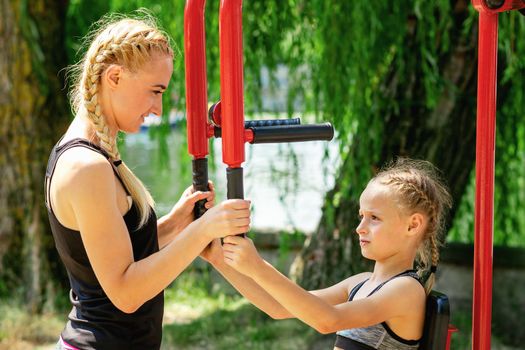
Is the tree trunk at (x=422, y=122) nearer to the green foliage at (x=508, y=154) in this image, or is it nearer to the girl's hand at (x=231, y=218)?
the green foliage at (x=508, y=154)

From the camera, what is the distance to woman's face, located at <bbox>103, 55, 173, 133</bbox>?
1802mm

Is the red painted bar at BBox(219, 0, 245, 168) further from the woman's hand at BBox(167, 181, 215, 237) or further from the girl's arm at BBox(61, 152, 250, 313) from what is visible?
the woman's hand at BBox(167, 181, 215, 237)

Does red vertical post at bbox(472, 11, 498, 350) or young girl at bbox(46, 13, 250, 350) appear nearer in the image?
young girl at bbox(46, 13, 250, 350)

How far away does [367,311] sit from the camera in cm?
180

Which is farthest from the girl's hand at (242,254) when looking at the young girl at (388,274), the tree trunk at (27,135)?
the tree trunk at (27,135)

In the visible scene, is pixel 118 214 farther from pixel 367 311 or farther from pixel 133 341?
pixel 367 311

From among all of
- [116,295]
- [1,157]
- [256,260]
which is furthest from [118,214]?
[1,157]

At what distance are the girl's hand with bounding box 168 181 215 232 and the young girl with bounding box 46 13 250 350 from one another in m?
0.11

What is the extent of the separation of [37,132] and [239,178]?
2995 mm

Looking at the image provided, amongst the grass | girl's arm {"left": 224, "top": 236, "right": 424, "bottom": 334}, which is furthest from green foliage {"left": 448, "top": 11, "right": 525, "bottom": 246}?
girl's arm {"left": 224, "top": 236, "right": 424, "bottom": 334}

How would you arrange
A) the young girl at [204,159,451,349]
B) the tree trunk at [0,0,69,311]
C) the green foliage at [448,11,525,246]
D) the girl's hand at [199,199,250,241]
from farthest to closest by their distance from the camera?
the tree trunk at [0,0,69,311] → the green foliage at [448,11,525,246] → the young girl at [204,159,451,349] → the girl's hand at [199,199,250,241]

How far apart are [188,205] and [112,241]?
0.33 meters

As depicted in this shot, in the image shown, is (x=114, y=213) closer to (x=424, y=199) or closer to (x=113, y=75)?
(x=113, y=75)

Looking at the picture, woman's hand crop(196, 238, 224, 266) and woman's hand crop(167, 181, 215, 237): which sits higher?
woman's hand crop(167, 181, 215, 237)
